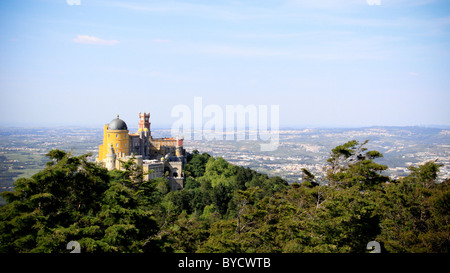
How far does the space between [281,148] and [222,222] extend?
228ft

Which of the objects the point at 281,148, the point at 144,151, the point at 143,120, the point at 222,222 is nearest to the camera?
the point at 222,222

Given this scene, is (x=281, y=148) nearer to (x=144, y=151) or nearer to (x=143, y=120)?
(x=143, y=120)

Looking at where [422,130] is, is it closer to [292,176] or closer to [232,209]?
[292,176]

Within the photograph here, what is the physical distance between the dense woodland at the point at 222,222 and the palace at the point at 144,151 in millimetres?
18735

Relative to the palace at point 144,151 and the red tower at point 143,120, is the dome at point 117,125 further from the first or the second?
the red tower at point 143,120

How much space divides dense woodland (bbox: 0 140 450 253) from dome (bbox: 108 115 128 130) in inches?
861

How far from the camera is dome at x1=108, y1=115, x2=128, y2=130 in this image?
1635 inches

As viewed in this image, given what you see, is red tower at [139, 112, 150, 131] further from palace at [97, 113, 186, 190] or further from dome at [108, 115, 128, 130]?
dome at [108, 115, 128, 130]

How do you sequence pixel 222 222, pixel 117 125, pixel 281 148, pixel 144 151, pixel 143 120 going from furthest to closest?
1. pixel 281 148
2. pixel 143 120
3. pixel 144 151
4. pixel 117 125
5. pixel 222 222

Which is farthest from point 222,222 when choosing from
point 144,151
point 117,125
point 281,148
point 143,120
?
point 281,148

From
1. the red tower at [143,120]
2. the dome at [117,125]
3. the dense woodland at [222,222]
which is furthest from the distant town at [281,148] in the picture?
the red tower at [143,120]

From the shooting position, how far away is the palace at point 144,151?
39562 mm

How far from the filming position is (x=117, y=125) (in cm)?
4156
